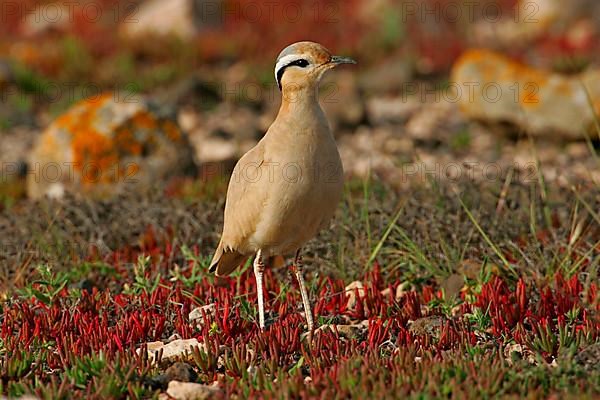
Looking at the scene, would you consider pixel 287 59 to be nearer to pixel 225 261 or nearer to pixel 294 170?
pixel 294 170

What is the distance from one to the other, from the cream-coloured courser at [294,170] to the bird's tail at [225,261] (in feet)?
1.24

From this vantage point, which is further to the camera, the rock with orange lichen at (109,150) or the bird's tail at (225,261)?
the rock with orange lichen at (109,150)

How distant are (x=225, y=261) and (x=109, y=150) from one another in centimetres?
368

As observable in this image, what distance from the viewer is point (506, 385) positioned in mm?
4047

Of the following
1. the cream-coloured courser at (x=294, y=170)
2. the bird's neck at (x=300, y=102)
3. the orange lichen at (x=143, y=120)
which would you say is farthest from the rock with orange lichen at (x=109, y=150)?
the bird's neck at (x=300, y=102)

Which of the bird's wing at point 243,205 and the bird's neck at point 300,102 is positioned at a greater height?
the bird's neck at point 300,102

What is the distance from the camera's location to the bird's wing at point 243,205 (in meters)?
5.18

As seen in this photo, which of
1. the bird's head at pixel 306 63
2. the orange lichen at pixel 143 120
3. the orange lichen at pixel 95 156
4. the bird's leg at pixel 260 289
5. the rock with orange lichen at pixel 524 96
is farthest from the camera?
the rock with orange lichen at pixel 524 96

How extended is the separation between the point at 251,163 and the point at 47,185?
177 inches

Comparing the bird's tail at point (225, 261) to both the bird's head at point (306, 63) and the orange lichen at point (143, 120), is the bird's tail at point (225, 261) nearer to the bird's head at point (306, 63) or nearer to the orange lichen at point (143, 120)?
the bird's head at point (306, 63)

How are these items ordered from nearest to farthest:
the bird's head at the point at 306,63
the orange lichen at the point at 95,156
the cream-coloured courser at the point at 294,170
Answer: the cream-coloured courser at the point at 294,170, the bird's head at the point at 306,63, the orange lichen at the point at 95,156

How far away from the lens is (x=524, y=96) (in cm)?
1085

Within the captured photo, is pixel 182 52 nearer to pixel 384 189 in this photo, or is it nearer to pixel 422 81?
pixel 422 81

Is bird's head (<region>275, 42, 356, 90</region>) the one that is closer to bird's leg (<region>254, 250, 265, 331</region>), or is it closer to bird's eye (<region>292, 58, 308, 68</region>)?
bird's eye (<region>292, 58, 308, 68</region>)
